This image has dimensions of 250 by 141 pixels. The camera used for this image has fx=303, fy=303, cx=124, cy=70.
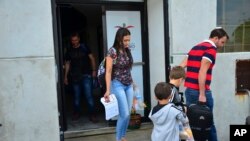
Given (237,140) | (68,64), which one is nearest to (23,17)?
(68,64)

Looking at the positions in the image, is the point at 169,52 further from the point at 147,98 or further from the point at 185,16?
the point at 147,98

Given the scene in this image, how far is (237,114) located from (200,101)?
5.45 feet

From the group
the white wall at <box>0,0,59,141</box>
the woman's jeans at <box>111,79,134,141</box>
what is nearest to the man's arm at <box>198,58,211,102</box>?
the woman's jeans at <box>111,79,134,141</box>

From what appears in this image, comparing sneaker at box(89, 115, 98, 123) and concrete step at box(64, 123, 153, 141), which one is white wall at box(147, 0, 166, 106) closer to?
concrete step at box(64, 123, 153, 141)

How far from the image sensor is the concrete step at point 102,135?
15.7 ft

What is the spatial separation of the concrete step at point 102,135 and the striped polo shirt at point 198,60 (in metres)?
1.37

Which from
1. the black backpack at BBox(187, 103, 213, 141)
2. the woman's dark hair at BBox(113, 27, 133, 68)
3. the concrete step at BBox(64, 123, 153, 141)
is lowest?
the concrete step at BBox(64, 123, 153, 141)

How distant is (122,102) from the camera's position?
3.96 m

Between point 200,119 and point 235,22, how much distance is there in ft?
7.28

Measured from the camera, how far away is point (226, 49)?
16.6 feet

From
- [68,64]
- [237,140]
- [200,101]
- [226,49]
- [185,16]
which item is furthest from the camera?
[68,64]

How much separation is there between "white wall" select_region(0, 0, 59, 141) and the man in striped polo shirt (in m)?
1.78

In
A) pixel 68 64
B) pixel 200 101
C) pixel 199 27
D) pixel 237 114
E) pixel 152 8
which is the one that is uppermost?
pixel 152 8

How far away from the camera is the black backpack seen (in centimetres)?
369
